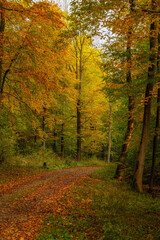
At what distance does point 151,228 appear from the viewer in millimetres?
5129

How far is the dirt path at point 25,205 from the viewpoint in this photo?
14.6ft

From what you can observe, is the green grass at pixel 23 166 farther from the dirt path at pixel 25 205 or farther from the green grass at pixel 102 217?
the green grass at pixel 102 217

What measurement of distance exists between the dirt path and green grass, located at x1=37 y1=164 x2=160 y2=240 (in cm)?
35

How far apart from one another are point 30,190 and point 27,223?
9.62 ft

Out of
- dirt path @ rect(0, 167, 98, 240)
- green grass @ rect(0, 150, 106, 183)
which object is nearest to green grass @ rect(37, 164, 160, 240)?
dirt path @ rect(0, 167, 98, 240)

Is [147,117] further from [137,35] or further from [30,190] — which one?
[30,190]

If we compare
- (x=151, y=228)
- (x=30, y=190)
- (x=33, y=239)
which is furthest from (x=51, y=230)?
(x=30, y=190)

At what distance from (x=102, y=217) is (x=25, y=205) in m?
2.69

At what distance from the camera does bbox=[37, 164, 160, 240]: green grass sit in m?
4.52

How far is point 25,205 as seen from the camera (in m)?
6.09

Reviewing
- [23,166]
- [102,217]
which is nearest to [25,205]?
[102,217]

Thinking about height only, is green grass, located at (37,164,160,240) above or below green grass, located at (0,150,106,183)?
above

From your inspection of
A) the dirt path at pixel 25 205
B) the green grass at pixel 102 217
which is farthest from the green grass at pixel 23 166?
the green grass at pixel 102 217

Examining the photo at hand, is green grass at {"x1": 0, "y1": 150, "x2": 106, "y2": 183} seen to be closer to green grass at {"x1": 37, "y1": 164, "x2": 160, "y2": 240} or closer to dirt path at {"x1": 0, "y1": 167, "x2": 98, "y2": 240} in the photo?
dirt path at {"x1": 0, "y1": 167, "x2": 98, "y2": 240}
